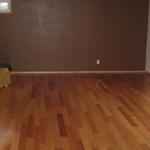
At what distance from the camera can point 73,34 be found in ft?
24.1

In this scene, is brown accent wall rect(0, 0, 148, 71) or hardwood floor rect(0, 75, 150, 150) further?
brown accent wall rect(0, 0, 148, 71)

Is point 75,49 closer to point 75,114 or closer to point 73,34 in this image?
point 73,34

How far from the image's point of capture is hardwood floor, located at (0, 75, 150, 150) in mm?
3258

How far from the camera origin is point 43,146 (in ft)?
10.3

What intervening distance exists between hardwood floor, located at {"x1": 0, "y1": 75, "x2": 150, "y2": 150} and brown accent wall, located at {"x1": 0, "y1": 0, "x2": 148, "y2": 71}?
33.9 inches

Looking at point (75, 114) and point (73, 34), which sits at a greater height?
point (73, 34)

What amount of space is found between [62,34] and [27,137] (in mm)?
4317

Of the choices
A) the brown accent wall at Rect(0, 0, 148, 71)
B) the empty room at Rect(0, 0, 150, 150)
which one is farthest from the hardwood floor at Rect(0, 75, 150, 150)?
the brown accent wall at Rect(0, 0, 148, 71)

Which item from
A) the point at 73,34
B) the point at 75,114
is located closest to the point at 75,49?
the point at 73,34

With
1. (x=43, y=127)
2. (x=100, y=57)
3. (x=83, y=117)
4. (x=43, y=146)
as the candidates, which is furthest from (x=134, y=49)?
(x=43, y=146)

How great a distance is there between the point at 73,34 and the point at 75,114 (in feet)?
11.4

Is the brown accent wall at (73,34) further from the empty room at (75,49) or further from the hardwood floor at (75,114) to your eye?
the hardwood floor at (75,114)

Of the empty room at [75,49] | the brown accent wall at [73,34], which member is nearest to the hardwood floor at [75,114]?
the empty room at [75,49]

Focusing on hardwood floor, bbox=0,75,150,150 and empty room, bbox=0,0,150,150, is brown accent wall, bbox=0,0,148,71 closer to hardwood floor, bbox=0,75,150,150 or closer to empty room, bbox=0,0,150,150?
empty room, bbox=0,0,150,150
